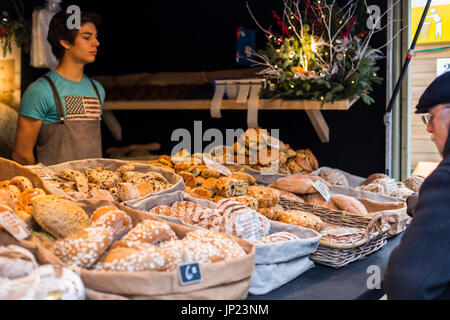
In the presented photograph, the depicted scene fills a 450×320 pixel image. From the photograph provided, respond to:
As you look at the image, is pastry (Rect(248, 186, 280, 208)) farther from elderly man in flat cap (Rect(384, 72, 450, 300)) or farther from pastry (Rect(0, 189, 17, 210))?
pastry (Rect(0, 189, 17, 210))

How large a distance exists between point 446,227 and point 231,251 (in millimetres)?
614

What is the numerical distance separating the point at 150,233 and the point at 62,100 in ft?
6.40

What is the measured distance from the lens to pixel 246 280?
1.43 m

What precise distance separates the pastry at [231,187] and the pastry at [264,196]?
0.13ft

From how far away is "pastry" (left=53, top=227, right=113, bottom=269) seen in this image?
4.33 feet

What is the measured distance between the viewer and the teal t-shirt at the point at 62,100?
303 cm

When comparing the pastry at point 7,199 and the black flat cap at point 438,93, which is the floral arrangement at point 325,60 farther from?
the pastry at point 7,199

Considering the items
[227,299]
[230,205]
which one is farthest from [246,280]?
[230,205]

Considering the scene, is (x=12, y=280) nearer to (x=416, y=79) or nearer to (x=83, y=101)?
(x=83, y=101)

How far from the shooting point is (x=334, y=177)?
3.01m

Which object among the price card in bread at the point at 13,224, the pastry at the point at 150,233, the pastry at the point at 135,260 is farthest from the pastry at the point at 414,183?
the price card in bread at the point at 13,224

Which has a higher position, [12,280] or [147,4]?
[147,4]

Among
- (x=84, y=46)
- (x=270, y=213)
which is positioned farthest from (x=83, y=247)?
(x=84, y=46)

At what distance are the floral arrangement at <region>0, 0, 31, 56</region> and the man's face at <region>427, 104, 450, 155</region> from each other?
3.99 meters
